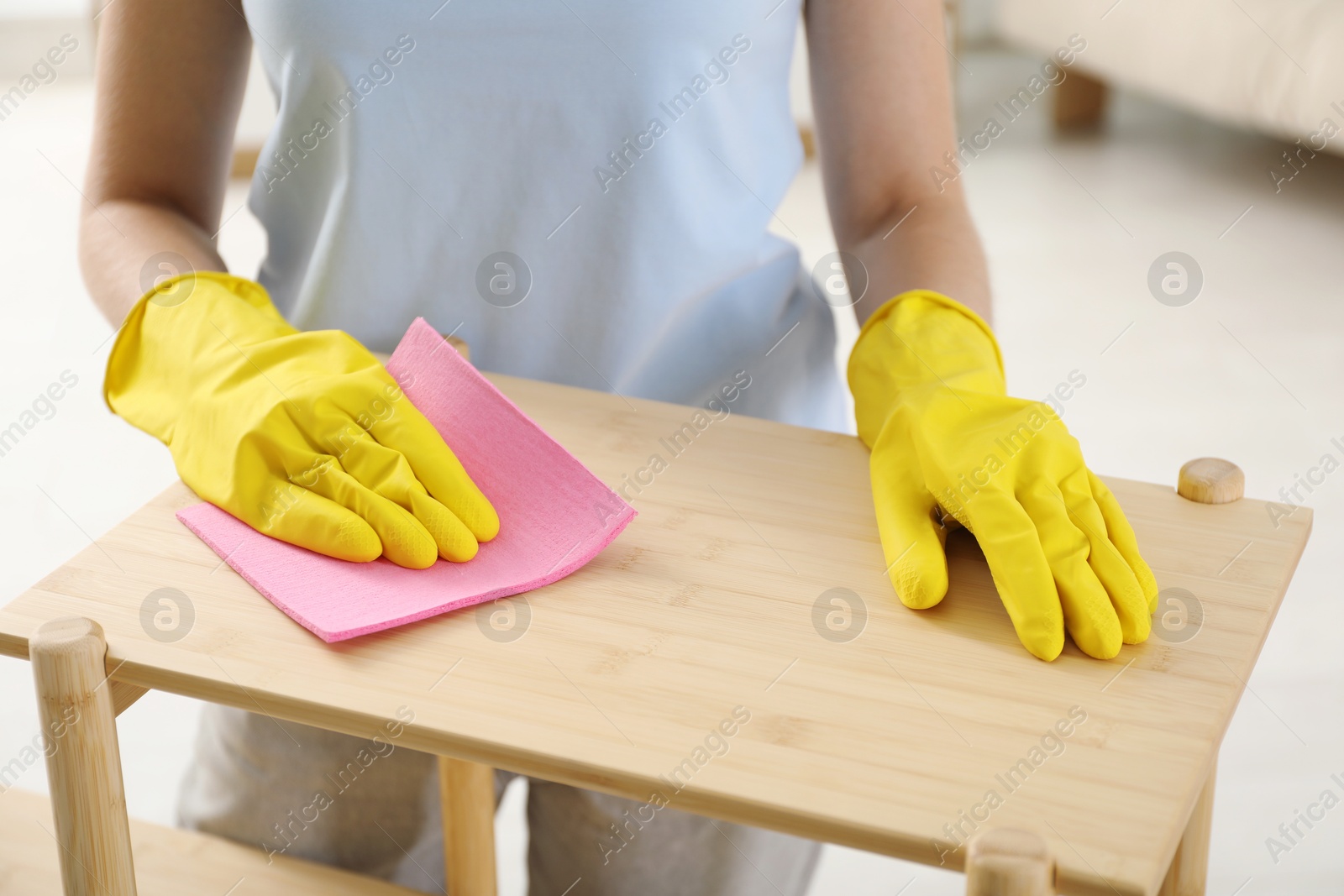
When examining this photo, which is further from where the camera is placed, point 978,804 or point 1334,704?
point 1334,704

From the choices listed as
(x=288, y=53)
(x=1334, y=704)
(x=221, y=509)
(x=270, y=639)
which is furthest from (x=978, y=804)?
(x=1334, y=704)

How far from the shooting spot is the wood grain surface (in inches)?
19.9

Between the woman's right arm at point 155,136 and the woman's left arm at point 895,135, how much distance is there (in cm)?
44

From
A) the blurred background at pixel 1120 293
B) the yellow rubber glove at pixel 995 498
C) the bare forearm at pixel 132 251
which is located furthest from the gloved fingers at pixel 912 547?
the blurred background at pixel 1120 293

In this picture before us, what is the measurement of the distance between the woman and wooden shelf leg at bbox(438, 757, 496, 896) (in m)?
0.05

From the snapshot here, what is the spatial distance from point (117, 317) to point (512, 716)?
1.65ft

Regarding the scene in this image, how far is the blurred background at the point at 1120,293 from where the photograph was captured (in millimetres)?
1557

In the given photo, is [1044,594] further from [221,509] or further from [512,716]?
[221,509]

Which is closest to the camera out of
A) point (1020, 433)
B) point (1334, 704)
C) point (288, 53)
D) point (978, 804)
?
point (978, 804)

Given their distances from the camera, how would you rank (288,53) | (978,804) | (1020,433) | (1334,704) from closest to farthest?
1. (978,804)
2. (1020,433)
3. (288,53)
4. (1334,704)

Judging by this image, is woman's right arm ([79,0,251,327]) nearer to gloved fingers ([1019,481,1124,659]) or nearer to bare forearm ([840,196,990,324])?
bare forearm ([840,196,990,324])

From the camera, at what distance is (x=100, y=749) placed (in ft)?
1.93

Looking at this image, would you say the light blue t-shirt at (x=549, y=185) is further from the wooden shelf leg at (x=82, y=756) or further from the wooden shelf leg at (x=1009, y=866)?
the wooden shelf leg at (x=1009, y=866)

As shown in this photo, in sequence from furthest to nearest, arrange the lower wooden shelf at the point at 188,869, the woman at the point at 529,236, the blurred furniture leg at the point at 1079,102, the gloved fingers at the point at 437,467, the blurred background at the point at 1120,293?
the blurred furniture leg at the point at 1079,102 → the blurred background at the point at 1120,293 → the lower wooden shelf at the point at 188,869 → the woman at the point at 529,236 → the gloved fingers at the point at 437,467
